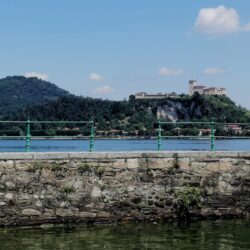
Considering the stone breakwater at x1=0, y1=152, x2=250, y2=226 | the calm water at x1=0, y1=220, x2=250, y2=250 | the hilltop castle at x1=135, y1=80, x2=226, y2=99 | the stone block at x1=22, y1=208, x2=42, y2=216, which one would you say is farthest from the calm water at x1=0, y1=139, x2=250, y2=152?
the hilltop castle at x1=135, y1=80, x2=226, y2=99

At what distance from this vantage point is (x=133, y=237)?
12.1m

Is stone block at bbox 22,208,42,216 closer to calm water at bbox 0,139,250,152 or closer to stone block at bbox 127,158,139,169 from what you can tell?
stone block at bbox 127,158,139,169

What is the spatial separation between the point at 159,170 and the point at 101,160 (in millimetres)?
1609

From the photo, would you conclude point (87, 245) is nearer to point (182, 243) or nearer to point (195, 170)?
point (182, 243)

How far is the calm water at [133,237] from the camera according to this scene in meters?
11.3

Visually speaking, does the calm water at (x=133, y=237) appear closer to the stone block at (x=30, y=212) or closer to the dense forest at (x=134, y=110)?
the stone block at (x=30, y=212)

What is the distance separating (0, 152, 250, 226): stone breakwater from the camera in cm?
1311

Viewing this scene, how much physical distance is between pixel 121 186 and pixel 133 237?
196 cm

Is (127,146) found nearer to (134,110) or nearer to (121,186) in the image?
(134,110)

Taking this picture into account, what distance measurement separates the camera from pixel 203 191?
46.9 ft

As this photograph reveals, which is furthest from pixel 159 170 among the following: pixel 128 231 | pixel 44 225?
pixel 44 225

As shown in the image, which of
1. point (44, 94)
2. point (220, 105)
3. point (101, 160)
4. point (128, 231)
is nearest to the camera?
point (128, 231)

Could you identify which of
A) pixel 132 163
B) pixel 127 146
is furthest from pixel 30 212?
pixel 127 146

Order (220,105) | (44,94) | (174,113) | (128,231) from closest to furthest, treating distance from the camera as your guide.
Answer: (128,231) → (220,105) → (174,113) → (44,94)
